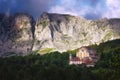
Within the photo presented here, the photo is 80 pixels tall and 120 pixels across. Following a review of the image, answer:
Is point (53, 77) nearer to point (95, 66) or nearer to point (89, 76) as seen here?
point (89, 76)

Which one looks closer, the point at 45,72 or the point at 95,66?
the point at 45,72

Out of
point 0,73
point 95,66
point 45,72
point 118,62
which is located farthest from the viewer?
point 95,66

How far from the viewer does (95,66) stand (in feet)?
630

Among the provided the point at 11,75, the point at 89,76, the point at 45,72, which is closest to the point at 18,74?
the point at 11,75

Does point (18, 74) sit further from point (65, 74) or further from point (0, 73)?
point (65, 74)

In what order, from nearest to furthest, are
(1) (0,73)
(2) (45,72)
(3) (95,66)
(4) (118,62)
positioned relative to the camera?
1. (4) (118,62)
2. (1) (0,73)
3. (2) (45,72)
4. (3) (95,66)

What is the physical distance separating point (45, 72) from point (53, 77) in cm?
378

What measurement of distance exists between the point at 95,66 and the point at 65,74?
2445 inches

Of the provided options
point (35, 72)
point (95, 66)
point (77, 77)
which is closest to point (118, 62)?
point (77, 77)

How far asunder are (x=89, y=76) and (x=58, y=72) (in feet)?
43.5

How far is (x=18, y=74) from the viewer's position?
12400 centimetres

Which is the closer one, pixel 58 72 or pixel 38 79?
pixel 38 79

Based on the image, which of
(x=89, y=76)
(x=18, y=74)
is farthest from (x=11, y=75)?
(x=89, y=76)

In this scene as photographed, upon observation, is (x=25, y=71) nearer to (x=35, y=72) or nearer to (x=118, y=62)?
(x=35, y=72)
